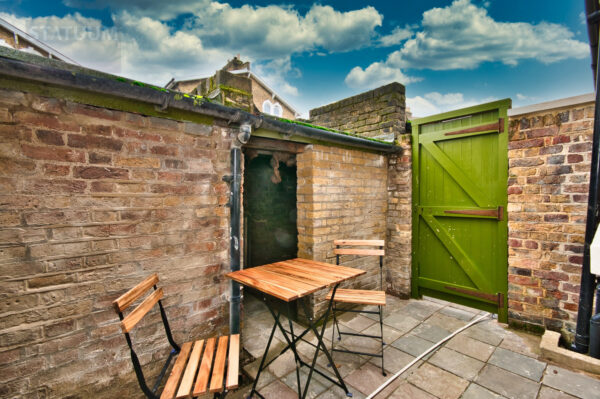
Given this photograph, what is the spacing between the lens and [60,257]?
5.68 ft

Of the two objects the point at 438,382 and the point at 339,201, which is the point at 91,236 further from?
the point at 438,382

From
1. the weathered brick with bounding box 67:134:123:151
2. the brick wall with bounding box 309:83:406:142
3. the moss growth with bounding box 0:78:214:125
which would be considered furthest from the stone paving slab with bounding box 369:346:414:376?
the brick wall with bounding box 309:83:406:142

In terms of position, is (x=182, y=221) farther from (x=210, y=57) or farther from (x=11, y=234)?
(x=210, y=57)

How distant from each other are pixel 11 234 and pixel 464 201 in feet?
15.8

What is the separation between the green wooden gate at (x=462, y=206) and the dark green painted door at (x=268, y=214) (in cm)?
228

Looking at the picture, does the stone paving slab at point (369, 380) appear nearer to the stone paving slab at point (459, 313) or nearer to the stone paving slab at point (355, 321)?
the stone paving slab at point (355, 321)

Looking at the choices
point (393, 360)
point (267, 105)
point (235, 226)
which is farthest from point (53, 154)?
point (267, 105)

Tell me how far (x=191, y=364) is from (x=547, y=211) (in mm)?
3999

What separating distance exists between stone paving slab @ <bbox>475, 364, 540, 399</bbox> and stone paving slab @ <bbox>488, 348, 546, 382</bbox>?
0.28ft

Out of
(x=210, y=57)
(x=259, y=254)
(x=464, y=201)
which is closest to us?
(x=464, y=201)

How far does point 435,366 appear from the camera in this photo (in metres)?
2.53

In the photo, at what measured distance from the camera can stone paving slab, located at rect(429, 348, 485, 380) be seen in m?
2.44

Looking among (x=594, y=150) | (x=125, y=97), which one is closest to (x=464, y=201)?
(x=594, y=150)

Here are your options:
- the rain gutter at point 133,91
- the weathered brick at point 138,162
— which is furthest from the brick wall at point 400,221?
the weathered brick at point 138,162
